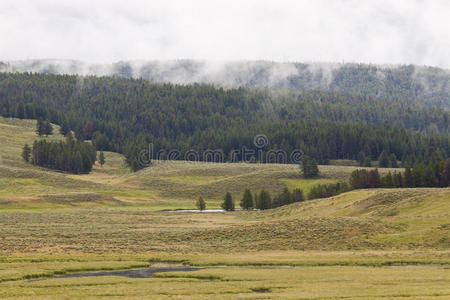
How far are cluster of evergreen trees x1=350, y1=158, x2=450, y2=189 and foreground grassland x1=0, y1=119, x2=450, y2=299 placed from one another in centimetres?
2003

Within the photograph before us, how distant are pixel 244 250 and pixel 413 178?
6297 cm

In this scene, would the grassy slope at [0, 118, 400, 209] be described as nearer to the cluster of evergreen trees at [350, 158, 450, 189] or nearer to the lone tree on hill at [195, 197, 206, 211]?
the lone tree on hill at [195, 197, 206, 211]

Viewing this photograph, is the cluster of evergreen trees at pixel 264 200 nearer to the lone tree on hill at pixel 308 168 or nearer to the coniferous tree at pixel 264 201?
the coniferous tree at pixel 264 201

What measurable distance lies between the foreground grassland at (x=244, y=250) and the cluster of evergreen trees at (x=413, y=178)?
2003cm

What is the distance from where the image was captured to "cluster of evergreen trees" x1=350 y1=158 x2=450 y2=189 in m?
111

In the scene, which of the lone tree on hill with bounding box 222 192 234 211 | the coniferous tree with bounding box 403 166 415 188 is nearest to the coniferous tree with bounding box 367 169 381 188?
the coniferous tree with bounding box 403 166 415 188

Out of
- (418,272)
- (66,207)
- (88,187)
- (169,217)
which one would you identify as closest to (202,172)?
(88,187)

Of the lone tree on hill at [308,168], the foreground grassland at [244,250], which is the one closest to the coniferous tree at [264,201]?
the foreground grassland at [244,250]

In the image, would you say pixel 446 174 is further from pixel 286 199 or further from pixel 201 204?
pixel 201 204

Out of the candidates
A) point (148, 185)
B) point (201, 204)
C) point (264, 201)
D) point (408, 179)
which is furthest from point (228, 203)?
point (148, 185)

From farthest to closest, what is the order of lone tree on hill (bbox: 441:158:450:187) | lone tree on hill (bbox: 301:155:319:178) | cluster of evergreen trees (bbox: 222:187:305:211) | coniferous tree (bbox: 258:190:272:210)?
lone tree on hill (bbox: 301:155:319:178) → cluster of evergreen trees (bbox: 222:187:305:211) → coniferous tree (bbox: 258:190:272:210) → lone tree on hill (bbox: 441:158:450:187)

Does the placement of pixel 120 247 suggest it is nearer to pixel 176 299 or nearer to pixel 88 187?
pixel 176 299

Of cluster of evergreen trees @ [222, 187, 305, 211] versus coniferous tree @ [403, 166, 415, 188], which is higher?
coniferous tree @ [403, 166, 415, 188]

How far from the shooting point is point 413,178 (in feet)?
380
